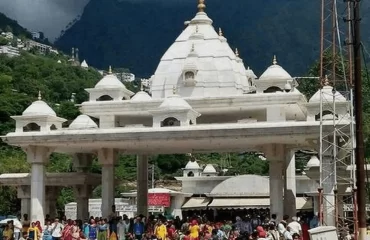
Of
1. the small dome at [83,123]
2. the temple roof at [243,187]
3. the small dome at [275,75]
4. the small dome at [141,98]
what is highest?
the small dome at [275,75]

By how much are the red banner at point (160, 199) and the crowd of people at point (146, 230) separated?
18.5 meters

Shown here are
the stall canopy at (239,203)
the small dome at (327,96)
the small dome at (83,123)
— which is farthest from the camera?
the stall canopy at (239,203)

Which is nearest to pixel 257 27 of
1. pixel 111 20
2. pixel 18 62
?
pixel 111 20

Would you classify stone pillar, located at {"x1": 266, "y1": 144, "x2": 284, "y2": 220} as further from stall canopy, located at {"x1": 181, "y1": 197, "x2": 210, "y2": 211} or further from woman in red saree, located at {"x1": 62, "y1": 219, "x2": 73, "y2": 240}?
stall canopy, located at {"x1": 181, "y1": 197, "x2": 210, "y2": 211}

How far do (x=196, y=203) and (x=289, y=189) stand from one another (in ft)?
45.5

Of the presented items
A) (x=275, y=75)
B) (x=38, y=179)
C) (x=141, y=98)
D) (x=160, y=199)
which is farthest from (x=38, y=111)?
(x=160, y=199)

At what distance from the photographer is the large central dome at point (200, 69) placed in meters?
27.3

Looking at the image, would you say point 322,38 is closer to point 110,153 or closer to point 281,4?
point 110,153

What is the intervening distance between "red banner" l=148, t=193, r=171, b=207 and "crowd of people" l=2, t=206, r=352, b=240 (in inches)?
728

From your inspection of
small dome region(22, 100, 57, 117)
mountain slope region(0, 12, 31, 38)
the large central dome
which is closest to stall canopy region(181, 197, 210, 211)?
the large central dome

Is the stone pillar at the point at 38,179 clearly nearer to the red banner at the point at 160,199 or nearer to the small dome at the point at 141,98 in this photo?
the small dome at the point at 141,98

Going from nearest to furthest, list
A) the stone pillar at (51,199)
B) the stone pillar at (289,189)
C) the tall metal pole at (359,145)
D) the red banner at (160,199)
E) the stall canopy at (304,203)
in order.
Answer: the tall metal pole at (359,145) → the stone pillar at (289,189) → the stone pillar at (51,199) → the stall canopy at (304,203) → the red banner at (160,199)

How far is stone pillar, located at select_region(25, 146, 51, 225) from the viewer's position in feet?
80.6

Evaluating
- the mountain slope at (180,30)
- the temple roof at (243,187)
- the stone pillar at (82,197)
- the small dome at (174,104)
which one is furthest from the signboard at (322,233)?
the mountain slope at (180,30)
